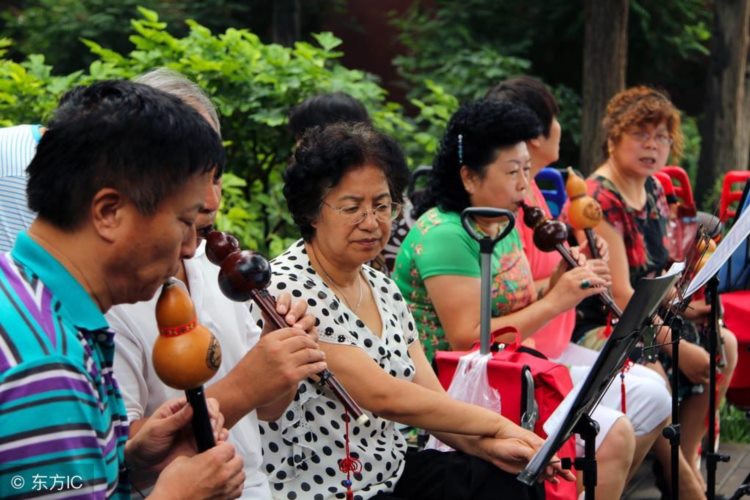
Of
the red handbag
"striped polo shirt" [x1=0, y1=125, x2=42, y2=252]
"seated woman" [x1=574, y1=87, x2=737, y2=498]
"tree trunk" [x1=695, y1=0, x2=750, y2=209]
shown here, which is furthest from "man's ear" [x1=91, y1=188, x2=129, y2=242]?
"tree trunk" [x1=695, y1=0, x2=750, y2=209]

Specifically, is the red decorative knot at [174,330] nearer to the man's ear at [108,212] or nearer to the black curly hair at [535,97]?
the man's ear at [108,212]

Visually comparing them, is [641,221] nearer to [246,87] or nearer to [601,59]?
[246,87]

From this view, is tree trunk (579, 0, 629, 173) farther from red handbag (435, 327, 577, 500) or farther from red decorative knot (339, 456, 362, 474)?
red decorative knot (339, 456, 362, 474)

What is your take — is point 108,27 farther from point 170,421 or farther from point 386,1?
point 170,421

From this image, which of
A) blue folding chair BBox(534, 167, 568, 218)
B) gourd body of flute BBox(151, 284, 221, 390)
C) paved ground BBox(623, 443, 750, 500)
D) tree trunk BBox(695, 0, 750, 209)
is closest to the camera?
gourd body of flute BBox(151, 284, 221, 390)

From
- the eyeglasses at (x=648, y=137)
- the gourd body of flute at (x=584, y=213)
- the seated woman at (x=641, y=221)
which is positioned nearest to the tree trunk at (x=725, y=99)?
the seated woman at (x=641, y=221)

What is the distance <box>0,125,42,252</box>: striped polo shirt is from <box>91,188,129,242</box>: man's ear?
129 cm

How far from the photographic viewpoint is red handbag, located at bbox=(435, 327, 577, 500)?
11.4 feet

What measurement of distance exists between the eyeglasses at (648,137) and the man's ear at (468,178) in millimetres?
1501

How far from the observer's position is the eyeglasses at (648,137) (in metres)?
5.43

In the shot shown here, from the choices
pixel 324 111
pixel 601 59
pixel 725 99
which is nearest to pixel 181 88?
pixel 324 111

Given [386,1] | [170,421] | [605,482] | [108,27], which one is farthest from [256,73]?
[386,1]

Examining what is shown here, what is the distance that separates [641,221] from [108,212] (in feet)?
13.5

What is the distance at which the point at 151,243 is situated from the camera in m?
1.75
